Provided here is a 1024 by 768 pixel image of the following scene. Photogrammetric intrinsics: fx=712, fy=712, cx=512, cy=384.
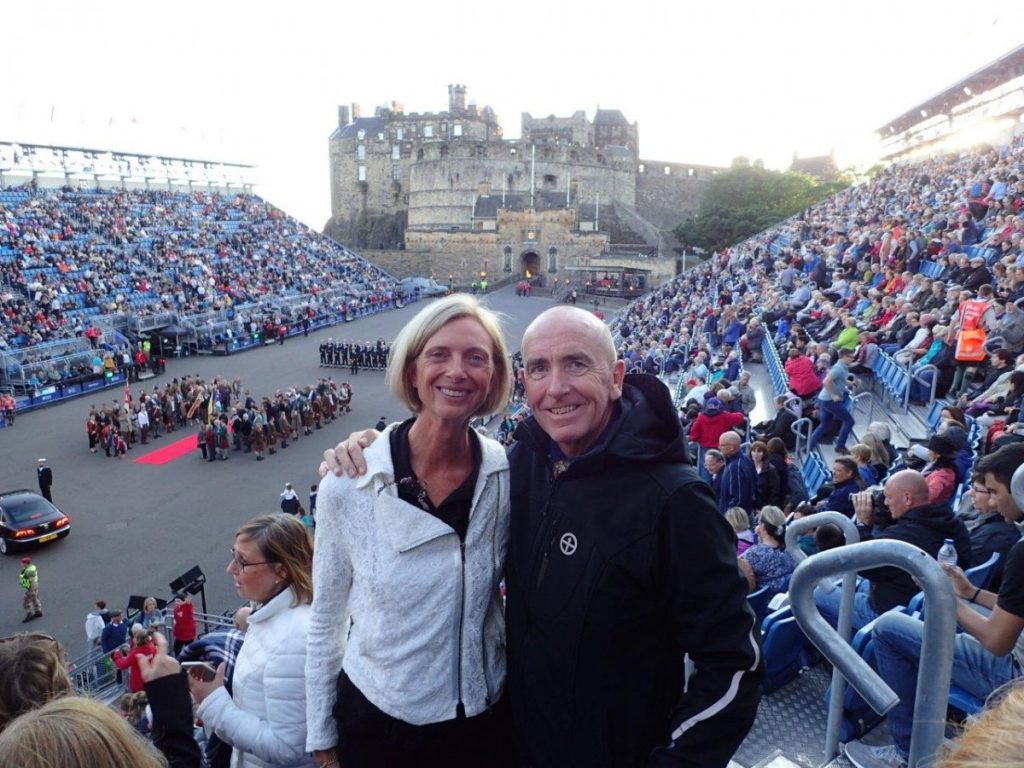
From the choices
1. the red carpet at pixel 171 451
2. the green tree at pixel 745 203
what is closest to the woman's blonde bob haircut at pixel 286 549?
the red carpet at pixel 171 451

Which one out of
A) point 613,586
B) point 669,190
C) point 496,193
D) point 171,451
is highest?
point 669,190

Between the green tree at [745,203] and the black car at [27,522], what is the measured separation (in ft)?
137

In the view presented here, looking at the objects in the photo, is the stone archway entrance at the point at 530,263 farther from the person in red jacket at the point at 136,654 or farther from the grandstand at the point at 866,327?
the person in red jacket at the point at 136,654

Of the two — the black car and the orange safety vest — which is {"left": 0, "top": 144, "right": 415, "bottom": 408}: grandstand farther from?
the orange safety vest

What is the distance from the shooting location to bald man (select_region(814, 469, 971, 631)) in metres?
3.39

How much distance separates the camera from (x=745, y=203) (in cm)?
4894

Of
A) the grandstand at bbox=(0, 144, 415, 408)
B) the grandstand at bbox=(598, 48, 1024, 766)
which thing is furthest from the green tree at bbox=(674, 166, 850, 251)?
the grandstand at bbox=(0, 144, 415, 408)

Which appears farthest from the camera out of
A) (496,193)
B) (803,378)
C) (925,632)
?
(496,193)

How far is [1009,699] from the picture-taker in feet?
3.40

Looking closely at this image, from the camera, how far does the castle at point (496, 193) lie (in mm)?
50719

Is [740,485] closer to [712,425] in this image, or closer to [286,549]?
[712,425]

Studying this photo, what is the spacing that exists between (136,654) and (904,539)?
343 centimetres

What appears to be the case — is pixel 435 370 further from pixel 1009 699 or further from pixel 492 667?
pixel 1009 699

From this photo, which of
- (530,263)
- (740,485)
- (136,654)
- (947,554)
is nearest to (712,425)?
(740,485)
